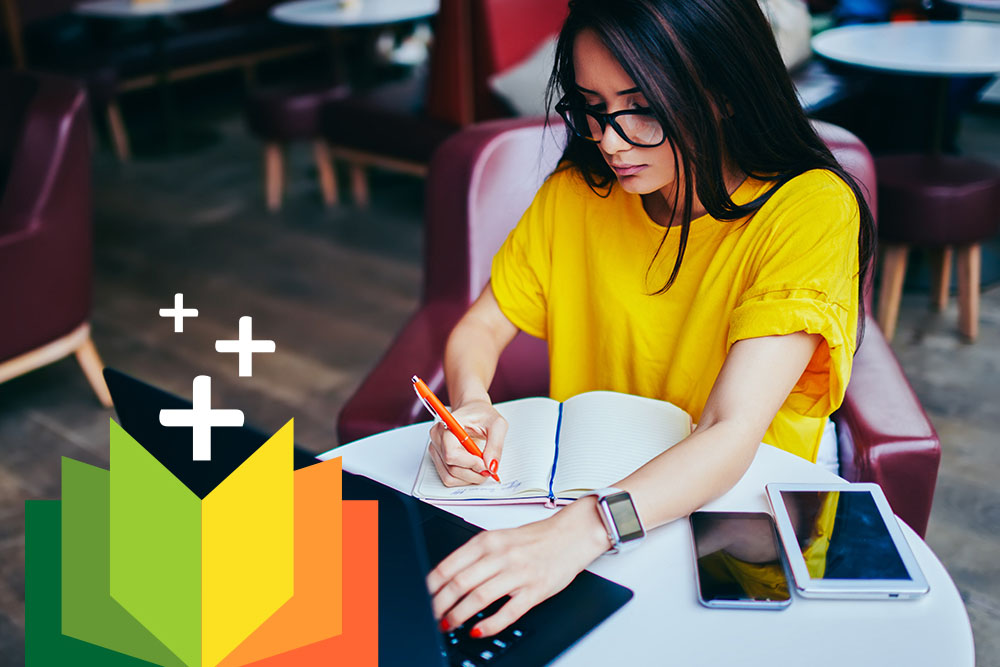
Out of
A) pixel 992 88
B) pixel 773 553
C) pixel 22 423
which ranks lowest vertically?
pixel 22 423

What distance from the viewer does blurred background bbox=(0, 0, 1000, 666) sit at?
238 cm

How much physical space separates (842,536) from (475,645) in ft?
1.22

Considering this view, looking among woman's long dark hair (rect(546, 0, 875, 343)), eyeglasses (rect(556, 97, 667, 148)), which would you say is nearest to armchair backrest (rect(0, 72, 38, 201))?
woman's long dark hair (rect(546, 0, 875, 343))

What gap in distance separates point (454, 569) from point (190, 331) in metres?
2.59

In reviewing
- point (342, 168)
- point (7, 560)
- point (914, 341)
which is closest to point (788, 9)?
point (914, 341)

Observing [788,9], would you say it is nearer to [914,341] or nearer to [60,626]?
[914,341]

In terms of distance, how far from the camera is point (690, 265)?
1226 millimetres

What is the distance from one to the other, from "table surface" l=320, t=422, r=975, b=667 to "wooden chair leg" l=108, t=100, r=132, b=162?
4868 millimetres

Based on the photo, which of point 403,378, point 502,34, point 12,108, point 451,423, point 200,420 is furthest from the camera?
point 502,34

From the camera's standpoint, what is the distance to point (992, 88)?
492 cm

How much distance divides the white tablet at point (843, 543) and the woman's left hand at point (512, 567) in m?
Result: 0.19

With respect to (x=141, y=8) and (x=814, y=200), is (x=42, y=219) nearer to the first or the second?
(x=814, y=200)

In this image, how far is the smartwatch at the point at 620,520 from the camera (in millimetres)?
897

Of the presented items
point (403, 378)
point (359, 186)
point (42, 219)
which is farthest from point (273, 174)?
point (403, 378)
